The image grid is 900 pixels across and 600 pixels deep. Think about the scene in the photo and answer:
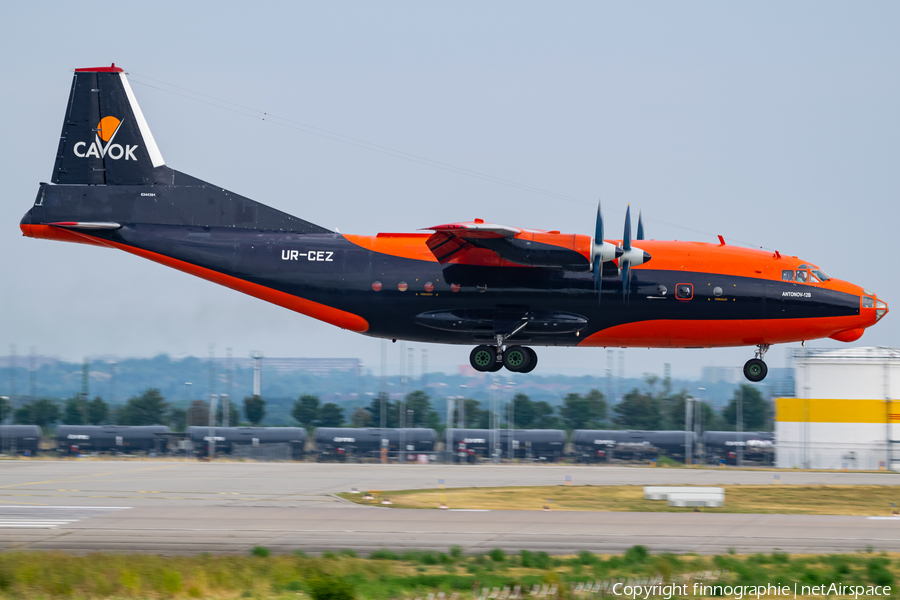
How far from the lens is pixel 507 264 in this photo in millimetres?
32531

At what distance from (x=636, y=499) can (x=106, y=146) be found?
91.7 ft

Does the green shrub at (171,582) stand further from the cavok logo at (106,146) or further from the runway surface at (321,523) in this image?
the cavok logo at (106,146)

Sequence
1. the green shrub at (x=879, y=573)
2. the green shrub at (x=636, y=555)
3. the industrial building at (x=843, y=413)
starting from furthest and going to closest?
the industrial building at (x=843, y=413) → the green shrub at (x=636, y=555) → the green shrub at (x=879, y=573)

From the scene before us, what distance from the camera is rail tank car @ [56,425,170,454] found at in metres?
71.4

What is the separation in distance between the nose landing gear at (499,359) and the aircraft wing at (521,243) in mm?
3416

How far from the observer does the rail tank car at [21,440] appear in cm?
7156

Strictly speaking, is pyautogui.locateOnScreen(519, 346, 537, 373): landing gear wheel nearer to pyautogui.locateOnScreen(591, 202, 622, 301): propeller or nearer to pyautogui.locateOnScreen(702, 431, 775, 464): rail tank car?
pyautogui.locateOnScreen(591, 202, 622, 301): propeller

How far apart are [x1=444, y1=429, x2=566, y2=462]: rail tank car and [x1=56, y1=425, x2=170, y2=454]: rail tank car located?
74.3ft

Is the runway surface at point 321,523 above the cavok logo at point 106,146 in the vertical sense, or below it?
below

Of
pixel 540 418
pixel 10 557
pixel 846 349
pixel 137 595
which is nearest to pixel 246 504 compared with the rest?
pixel 10 557

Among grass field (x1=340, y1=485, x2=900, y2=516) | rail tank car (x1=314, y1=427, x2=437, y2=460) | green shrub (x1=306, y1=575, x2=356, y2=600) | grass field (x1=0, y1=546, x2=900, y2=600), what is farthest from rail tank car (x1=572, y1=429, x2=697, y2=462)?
green shrub (x1=306, y1=575, x2=356, y2=600)

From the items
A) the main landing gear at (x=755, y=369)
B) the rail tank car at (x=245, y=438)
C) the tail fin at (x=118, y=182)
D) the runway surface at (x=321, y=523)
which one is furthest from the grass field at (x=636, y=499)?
the rail tank car at (x=245, y=438)

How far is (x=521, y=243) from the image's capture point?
31.0 meters

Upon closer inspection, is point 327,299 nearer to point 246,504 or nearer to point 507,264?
point 507,264
